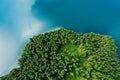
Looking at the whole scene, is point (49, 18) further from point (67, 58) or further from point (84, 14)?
point (67, 58)

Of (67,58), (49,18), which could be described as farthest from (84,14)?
(67,58)

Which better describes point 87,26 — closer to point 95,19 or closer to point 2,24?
point 95,19

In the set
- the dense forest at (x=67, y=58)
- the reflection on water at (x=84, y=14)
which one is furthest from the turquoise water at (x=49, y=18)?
the dense forest at (x=67, y=58)

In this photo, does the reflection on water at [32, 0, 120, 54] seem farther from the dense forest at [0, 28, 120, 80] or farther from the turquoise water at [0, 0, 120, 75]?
the dense forest at [0, 28, 120, 80]

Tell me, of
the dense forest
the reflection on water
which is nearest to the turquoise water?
the reflection on water

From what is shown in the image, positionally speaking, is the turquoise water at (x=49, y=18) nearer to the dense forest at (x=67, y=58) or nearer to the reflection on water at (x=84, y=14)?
the reflection on water at (x=84, y=14)

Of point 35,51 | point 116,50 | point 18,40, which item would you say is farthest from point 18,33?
point 116,50
